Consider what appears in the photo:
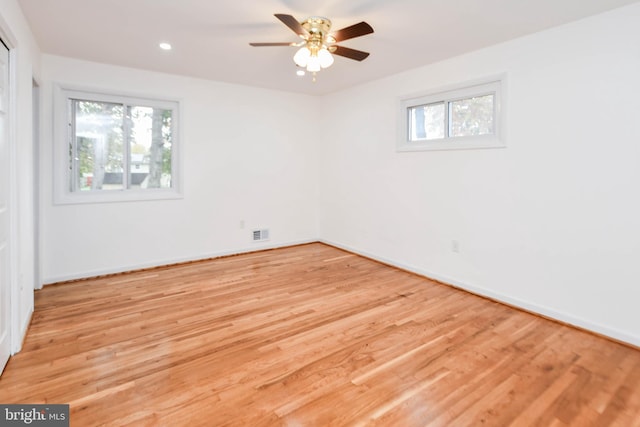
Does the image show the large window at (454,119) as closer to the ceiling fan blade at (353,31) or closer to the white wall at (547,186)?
the white wall at (547,186)

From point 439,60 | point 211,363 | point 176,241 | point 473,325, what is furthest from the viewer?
point 176,241

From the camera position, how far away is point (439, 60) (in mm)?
3777

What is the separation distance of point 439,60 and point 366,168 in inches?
65.9

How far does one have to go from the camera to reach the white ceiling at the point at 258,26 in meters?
2.53

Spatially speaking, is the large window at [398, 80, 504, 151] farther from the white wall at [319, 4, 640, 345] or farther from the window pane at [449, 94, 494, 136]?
the white wall at [319, 4, 640, 345]

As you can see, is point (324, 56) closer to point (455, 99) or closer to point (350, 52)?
point (350, 52)

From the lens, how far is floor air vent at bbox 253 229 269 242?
526 cm

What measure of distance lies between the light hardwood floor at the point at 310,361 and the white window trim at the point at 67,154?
1032 mm

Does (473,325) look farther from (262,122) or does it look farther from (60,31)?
(60,31)

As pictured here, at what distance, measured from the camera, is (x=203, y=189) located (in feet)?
15.5

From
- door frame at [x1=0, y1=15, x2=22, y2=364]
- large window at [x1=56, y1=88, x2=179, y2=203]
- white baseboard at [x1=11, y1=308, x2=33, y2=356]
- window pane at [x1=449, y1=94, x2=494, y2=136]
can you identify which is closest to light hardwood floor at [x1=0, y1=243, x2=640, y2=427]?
white baseboard at [x1=11, y1=308, x2=33, y2=356]

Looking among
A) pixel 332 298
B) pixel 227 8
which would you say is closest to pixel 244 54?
pixel 227 8

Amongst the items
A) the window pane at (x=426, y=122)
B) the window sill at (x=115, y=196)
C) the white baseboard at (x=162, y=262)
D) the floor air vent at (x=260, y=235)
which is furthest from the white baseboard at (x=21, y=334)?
the window pane at (x=426, y=122)

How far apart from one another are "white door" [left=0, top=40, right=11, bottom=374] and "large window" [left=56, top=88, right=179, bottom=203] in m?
1.75
